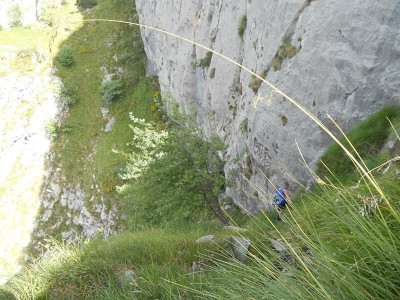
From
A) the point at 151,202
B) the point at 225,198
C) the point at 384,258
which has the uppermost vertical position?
the point at 384,258

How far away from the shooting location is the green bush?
37.8m

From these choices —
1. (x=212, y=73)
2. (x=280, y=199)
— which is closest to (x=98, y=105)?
(x=212, y=73)

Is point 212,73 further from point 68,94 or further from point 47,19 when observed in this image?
point 47,19

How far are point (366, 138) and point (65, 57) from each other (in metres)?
34.8

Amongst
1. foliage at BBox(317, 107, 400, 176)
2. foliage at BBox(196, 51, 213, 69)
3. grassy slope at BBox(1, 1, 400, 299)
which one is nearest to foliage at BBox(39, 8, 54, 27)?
foliage at BBox(196, 51, 213, 69)

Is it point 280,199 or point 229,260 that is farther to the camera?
point 280,199

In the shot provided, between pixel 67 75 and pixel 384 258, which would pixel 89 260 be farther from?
pixel 67 75

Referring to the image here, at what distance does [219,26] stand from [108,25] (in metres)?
26.3

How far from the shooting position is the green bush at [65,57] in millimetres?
37781

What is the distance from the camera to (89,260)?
21.3 ft

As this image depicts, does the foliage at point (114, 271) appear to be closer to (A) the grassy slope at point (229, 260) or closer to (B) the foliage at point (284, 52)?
(A) the grassy slope at point (229, 260)

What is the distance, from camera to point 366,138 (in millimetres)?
9539

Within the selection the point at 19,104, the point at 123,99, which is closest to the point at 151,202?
the point at 123,99

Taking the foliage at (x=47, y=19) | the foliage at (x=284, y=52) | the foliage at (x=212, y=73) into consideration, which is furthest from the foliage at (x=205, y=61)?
the foliage at (x=47, y=19)
